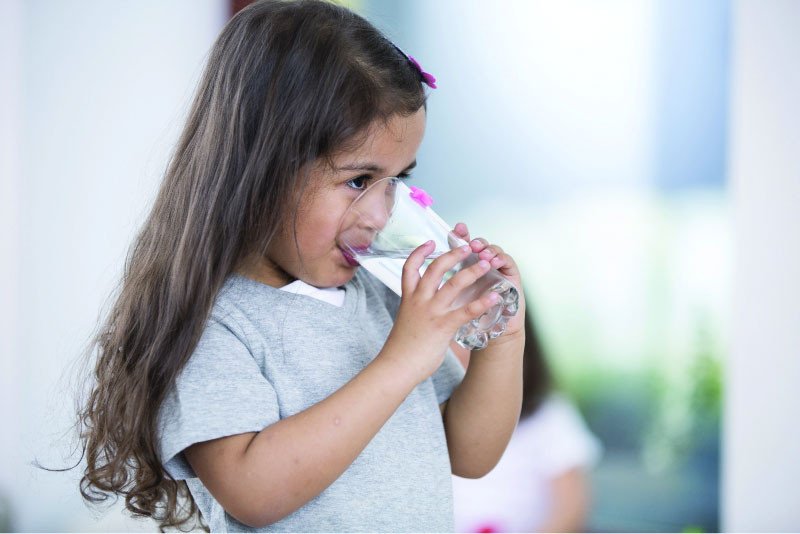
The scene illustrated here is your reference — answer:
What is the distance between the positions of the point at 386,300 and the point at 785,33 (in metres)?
1.71

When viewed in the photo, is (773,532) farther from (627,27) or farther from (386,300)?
(386,300)

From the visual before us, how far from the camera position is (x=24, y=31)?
2.18 metres

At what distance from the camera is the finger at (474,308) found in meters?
0.71

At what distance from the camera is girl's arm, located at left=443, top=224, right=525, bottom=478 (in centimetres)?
91

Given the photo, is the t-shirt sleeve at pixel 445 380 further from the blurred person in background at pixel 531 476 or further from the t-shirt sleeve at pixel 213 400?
the blurred person in background at pixel 531 476

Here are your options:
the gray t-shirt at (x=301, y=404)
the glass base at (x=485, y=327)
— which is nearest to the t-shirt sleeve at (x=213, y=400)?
the gray t-shirt at (x=301, y=404)

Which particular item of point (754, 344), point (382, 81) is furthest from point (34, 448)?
point (754, 344)

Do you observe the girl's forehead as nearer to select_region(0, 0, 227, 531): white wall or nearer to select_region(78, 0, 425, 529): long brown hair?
select_region(78, 0, 425, 529): long brown hair

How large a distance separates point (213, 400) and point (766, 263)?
1.89 metres

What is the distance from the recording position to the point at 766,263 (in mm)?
2186

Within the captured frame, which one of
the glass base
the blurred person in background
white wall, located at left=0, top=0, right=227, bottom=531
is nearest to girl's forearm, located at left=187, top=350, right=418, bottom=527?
the glass base

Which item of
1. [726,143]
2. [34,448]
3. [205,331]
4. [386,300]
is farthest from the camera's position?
[726,143]

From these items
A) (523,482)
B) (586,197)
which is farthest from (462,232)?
(586,197)

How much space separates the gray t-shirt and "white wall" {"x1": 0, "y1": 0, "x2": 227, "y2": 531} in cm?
148
